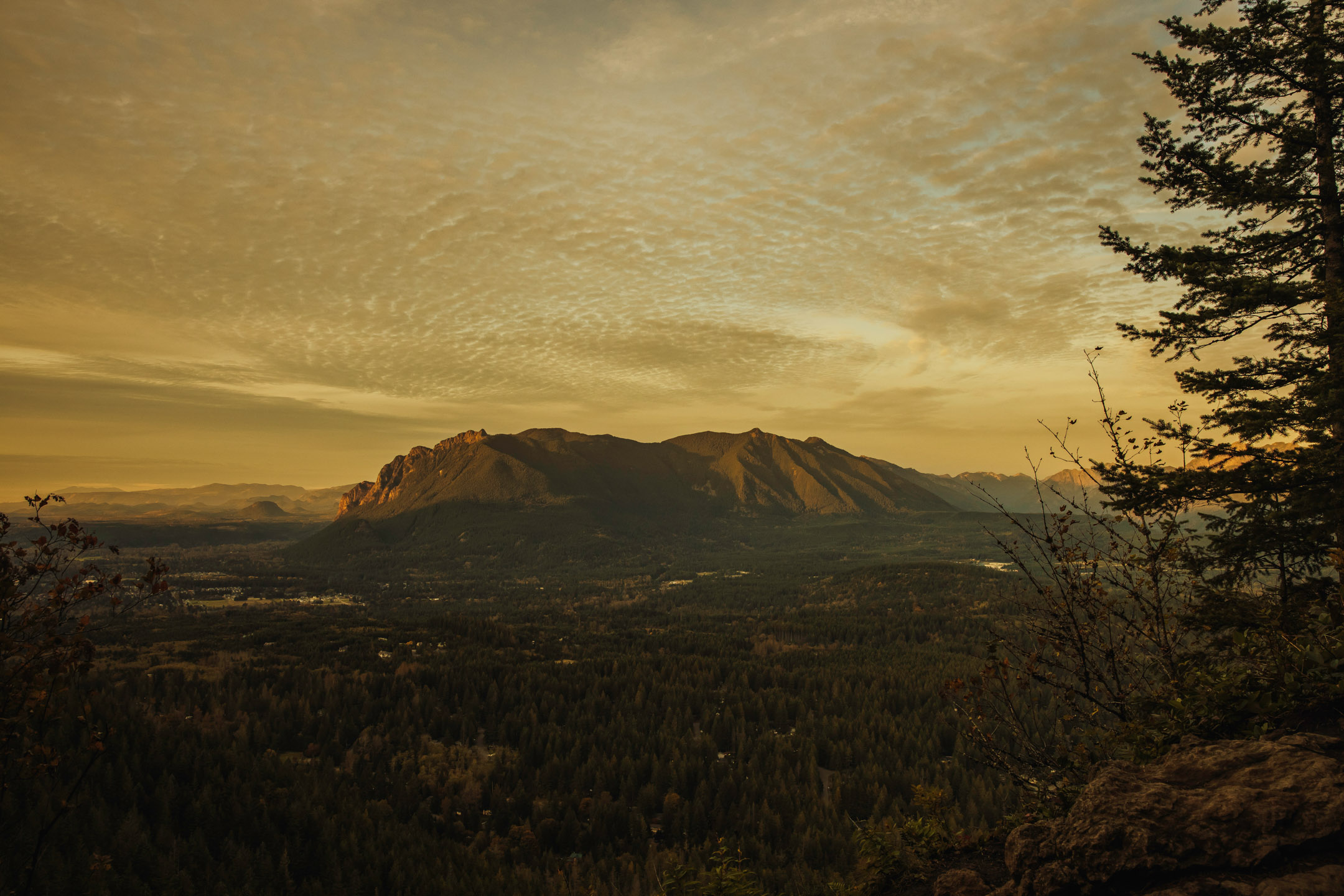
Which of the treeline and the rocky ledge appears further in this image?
the treeline

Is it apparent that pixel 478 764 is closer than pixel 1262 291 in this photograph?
No

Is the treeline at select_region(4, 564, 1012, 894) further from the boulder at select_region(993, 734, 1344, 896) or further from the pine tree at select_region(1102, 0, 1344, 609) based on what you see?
the pine tree at select_region(1102, 0, 1344, 609)

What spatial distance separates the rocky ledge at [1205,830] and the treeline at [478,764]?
16132 mm

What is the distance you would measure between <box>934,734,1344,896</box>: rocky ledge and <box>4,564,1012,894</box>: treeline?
1613 centimetres

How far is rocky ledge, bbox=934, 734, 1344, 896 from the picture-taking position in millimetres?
7336

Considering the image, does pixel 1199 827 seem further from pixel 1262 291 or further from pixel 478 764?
pixel 478 764

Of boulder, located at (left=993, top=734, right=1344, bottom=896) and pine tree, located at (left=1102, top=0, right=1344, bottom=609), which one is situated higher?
pine tree, located at (left=1102, top=0, right=1344, bottom=609)

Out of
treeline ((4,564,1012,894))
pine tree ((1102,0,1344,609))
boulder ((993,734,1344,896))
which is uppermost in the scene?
pine tree ((1102,0,1344,609))

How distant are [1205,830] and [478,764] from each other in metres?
112

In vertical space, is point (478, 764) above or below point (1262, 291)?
below

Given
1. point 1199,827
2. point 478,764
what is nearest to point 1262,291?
point 1199,827

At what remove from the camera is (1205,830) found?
7.88 metres

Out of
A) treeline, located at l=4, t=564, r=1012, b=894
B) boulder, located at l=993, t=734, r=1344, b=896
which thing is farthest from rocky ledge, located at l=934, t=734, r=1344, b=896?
treeline, located at l=4, t=564, r=1012, b=894

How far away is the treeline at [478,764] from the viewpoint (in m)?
66.2
